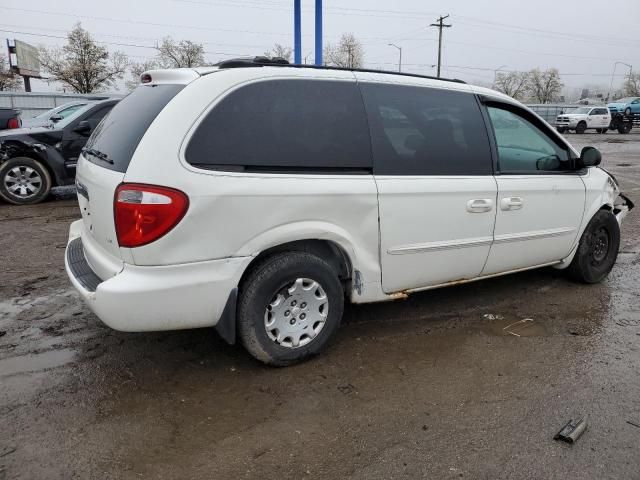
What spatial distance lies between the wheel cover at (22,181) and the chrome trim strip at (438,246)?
7137 millimetres

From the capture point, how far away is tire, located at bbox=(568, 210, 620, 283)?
4.75 m

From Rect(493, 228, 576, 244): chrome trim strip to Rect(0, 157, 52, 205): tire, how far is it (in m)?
7.35

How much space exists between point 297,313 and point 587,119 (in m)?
34.4

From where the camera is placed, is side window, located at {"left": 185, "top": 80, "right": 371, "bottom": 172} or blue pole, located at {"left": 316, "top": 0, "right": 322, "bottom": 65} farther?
blue pole, located at {"left": 316, "top": 0, "right": 322, "bottom": 65}

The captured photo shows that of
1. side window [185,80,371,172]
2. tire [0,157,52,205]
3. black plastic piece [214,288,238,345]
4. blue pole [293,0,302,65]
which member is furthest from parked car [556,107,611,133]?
black plastic piece [214,288,238,345]

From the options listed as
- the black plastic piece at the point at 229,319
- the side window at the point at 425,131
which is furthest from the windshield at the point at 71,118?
the black plastic piece at the point at 229,319

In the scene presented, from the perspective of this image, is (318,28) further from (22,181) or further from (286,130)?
(286,130)

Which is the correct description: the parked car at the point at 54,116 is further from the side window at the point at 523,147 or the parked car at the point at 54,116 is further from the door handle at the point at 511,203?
the door handle at the point at 511,203

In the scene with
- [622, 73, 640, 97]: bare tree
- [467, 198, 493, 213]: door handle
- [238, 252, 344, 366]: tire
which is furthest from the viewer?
[622, 73, 640, 97]: bare tree

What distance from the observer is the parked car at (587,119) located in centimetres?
3216

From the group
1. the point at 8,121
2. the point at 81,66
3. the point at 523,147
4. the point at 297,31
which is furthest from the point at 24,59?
the point at 523,147

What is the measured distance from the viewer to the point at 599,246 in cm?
492

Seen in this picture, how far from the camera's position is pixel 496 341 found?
3732 millimetres

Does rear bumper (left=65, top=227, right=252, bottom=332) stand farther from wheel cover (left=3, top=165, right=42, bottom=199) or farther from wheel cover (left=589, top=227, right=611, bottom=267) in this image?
wheel cover (left=3, top=165, right=42, bottom=199)
